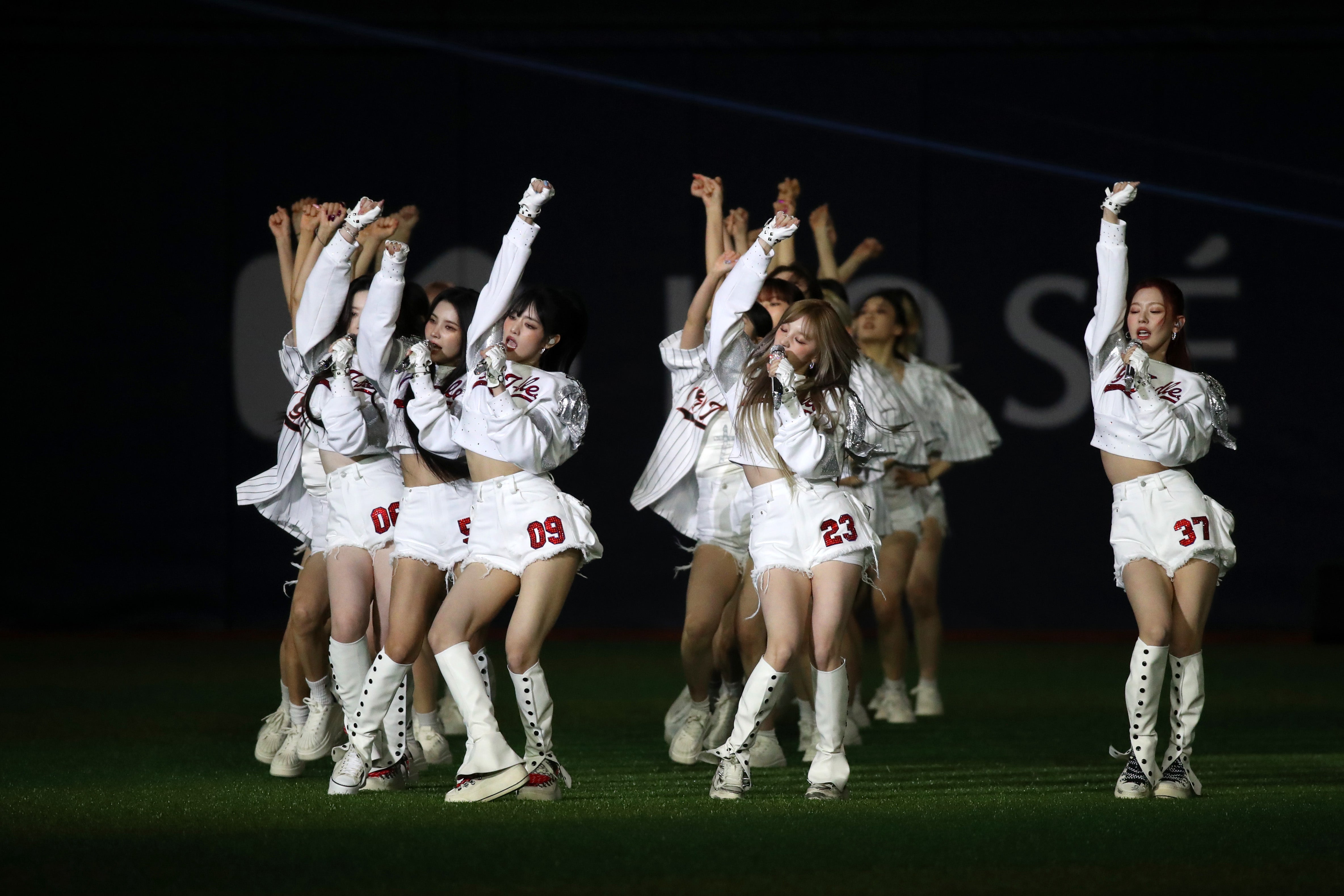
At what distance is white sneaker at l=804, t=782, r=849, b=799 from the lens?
4.98 meters

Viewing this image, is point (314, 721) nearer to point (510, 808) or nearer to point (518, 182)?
point (510, 808)

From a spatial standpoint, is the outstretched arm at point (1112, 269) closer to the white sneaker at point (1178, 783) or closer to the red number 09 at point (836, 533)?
the red number 09 at point (836, 533)

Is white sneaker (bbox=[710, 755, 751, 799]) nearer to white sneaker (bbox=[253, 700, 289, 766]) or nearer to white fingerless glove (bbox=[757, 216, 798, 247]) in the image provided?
white fingerless glove (bbox=[757, 216, 798, 247])

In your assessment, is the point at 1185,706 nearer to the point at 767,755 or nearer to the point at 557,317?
the point at 767,755

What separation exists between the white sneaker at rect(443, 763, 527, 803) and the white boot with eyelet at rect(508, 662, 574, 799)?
35 mm

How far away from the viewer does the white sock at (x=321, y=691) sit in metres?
5.67

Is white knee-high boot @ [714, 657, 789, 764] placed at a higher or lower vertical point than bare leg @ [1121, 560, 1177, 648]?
lower

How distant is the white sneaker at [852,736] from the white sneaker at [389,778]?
202 centimetres

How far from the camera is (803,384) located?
16.4ft

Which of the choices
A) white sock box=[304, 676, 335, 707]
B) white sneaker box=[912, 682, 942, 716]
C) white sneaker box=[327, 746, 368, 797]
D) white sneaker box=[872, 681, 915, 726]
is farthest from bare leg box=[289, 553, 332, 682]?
white sneaker box=[912, 682, 942, 716]

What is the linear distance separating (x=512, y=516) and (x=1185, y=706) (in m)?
2.25

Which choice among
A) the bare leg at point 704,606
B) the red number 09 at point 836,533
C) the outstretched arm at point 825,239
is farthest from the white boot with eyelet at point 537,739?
the outstretched arm at point 825,239

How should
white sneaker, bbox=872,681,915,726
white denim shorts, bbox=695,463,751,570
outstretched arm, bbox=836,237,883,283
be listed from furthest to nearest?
outstretched arm, bbox=836,237,883,283 < white sneaker, bbox=872,681,915,726 < white denim shorts, bbox=695,463,751,570

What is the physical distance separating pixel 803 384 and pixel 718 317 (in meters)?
0.34
